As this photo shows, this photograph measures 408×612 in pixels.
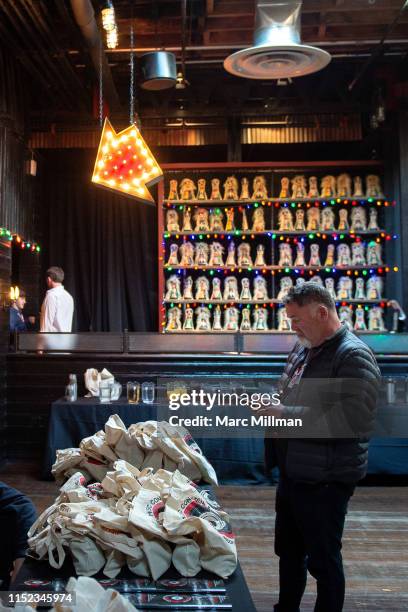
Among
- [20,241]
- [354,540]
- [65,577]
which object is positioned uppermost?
[20,241]

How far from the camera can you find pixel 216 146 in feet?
26.3

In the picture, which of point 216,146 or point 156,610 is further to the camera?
point 216,146

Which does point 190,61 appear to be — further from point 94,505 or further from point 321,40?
point 94,505

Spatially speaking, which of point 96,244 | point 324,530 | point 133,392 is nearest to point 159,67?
point 133,392

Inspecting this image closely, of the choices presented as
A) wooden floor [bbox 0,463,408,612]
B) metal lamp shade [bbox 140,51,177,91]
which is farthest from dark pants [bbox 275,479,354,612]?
metal lamp shade [bbox 140,51,177,91]

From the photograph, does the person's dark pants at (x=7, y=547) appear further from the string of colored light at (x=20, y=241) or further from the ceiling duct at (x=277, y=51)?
the string of colored light at (x=20, y=241)

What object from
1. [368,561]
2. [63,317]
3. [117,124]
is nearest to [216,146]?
[117,124]

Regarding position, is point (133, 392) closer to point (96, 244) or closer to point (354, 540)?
point (354, 540)

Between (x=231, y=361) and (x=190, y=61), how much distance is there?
3183 mm

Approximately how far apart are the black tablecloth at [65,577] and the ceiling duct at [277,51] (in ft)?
10.6

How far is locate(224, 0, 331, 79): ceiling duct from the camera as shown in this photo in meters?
3.84

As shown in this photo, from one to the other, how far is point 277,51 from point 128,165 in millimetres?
1674

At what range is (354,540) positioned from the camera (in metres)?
3.76

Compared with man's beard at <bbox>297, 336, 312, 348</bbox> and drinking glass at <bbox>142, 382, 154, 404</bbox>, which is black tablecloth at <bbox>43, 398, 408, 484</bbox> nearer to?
drinking glass at <bbox>142, 382, 154, 404</bbox>
